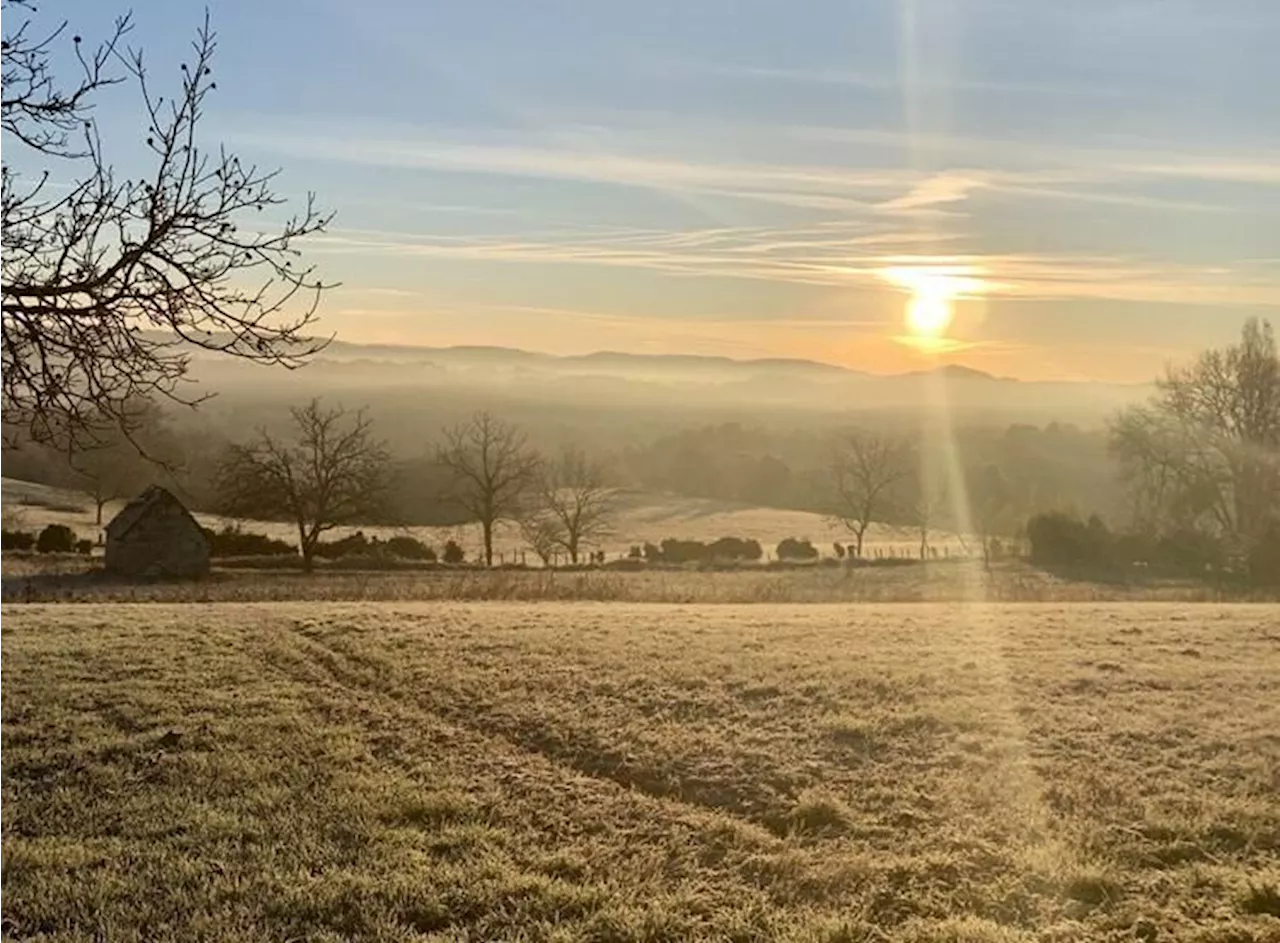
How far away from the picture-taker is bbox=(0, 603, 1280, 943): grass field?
261 inches

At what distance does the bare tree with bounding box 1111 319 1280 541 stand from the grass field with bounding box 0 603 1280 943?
4050 cm

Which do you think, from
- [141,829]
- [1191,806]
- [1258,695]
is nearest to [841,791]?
[1191,806]

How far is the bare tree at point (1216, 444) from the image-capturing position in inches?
2069

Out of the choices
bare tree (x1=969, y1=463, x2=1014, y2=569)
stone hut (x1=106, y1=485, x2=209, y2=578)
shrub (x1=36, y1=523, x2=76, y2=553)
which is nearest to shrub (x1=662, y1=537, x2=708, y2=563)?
Result: bare tree (x1=969, y1=463, x2=1014, y2=569)

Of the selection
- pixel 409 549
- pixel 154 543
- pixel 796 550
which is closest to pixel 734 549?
pixel 796 550

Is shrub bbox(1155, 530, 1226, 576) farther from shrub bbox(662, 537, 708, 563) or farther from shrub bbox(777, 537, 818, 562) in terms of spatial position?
shrub bbox(662, 537, 708, 563)

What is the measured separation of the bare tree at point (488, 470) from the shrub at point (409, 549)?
5542mm

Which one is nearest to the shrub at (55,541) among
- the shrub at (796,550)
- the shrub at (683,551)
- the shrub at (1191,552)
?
the shrub at (683,551)

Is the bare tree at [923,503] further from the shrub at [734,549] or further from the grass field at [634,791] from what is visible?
the grass field at [634,791]

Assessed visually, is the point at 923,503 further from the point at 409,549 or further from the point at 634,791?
the point at 634,791

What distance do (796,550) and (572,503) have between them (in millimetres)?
15493

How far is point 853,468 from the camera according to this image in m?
71.8

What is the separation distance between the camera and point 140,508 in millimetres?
41469

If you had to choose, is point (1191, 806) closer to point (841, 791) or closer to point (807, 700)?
point (841, 791)
